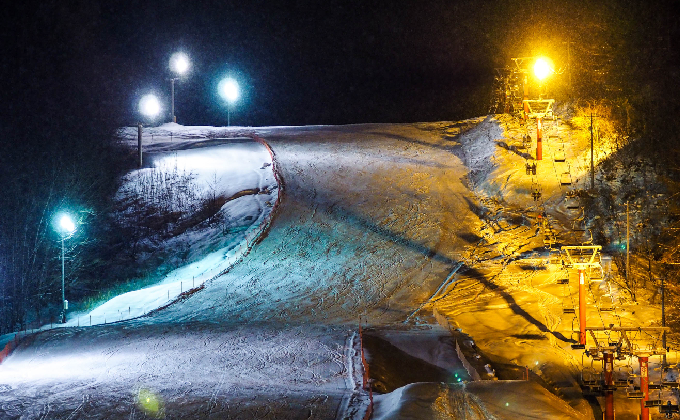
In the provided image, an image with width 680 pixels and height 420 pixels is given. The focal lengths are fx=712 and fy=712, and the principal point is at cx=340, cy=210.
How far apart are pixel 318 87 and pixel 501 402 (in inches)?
1829

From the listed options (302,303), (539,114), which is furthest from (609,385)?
(539,114)

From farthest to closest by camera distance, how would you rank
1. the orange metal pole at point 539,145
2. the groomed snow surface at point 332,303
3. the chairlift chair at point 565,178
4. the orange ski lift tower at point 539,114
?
the orange metal pole at point 539,145
the orange ski lift tower at point 539,114
the chairlift chair at point 565,178
the groomed snow surface at point 332,303

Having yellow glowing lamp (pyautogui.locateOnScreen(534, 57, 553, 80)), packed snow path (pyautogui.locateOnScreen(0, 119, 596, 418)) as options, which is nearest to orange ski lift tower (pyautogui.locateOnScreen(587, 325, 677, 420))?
packed snow path (pyautogui.locateOnScreen(0, 119, 596, 418))

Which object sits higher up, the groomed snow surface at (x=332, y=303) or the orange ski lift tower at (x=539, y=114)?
the orange ski lift tower at (x=539, y=114)

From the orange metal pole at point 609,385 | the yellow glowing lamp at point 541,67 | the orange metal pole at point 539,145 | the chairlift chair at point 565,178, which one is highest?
the yellow glowing lamp at point 541,67

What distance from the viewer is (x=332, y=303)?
18.2 meters

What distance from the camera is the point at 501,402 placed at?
10.4m

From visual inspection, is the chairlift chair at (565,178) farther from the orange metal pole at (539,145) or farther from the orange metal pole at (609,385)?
the orange metal pole at (609,385)

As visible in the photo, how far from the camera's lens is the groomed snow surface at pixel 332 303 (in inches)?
434

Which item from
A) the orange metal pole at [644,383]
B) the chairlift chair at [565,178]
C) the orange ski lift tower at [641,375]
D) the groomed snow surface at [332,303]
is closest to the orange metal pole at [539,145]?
the groomed snow surface at [332,303]

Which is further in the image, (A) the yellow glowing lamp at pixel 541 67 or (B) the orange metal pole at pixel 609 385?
(A) the yellow glowing lamp at pixel 541 67

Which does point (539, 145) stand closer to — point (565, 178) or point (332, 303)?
point (565, 178)

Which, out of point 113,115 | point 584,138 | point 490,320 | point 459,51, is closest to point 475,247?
point 490,320

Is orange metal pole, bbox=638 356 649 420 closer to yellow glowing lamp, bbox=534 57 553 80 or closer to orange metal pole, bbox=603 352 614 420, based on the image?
orange metal pole, bbox=603 352 614 420
